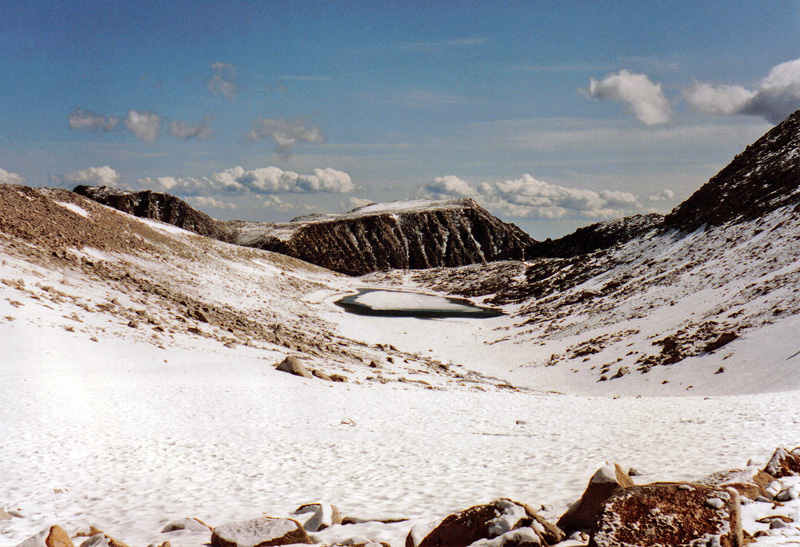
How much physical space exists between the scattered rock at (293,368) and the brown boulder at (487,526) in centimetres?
1703

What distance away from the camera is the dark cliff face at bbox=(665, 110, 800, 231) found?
4888 centimetres

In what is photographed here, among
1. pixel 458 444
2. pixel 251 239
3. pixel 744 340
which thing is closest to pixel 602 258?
pixel 744 340

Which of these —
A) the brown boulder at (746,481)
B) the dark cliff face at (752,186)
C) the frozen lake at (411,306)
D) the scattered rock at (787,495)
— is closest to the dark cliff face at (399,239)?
the frozen lake at (411,306)

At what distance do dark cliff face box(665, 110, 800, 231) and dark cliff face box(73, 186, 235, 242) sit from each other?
112 metres

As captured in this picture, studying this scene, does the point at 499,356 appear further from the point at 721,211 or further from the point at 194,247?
the point at 194,247

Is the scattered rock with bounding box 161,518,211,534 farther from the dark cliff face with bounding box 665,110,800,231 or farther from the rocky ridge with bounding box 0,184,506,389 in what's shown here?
the dark cliff face with bounding box 665,110,800,231

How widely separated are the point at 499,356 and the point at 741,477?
97.9ft

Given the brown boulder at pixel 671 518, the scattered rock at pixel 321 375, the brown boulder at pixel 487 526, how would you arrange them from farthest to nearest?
the scattered rock at pixel 321 375
the brown boulder at pixel 487 526
the brown boulder at pixel 671 518

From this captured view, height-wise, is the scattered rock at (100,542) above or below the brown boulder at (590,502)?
below

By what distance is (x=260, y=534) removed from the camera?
6.70m

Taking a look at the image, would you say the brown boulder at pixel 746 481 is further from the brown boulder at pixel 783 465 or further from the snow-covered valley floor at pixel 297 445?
the snow-covered valley floor at pixel 297 445

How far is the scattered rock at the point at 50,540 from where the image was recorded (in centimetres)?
600

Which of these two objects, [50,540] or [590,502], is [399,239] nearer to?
[590,502]

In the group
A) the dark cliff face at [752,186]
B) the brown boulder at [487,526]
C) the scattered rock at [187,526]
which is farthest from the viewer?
the dark cliff face at [752,186]
